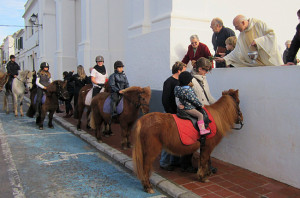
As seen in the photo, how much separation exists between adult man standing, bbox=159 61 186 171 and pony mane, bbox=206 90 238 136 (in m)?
0.76

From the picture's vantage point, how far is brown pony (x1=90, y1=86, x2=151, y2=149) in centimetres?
565

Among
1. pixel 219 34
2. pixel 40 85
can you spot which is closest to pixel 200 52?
pixel 219 34

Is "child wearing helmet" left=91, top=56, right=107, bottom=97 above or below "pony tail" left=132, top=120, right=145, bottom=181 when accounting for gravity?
above

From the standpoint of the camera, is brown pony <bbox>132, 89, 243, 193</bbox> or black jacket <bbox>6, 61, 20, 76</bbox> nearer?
brown pony <bbox>132, 89, 243, 193</bbox>

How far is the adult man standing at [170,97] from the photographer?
4.66 m

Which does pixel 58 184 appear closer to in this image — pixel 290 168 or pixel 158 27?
pixel 290 168

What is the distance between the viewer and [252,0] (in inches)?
333

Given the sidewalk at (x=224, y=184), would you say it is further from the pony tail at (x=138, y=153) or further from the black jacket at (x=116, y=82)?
the black jacket at (x=116, y=82)

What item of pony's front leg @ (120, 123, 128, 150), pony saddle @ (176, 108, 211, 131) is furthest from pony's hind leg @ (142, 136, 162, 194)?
pony's front leg @ (120, 123, 128, 150)

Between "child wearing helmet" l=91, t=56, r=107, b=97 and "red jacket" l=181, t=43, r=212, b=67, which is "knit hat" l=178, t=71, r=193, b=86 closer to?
"red jacket" l=181, t=43, r=212, b=67

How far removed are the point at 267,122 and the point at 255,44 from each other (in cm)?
146

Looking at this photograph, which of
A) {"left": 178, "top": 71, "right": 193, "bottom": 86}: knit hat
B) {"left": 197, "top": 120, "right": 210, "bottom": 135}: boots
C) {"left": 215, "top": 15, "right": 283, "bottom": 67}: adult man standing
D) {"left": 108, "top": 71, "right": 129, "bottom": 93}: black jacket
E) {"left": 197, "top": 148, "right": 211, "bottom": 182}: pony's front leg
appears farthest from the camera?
{"left": 108, "top": 71, "right": 129, "bottom": 93}: black jacket

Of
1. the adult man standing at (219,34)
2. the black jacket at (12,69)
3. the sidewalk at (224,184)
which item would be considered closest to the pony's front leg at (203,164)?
the sidewalk at (224,184)

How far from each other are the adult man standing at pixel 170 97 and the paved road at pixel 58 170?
2.31 ft
